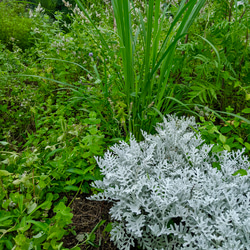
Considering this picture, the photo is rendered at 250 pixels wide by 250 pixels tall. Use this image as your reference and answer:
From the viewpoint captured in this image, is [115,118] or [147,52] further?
[115,118]

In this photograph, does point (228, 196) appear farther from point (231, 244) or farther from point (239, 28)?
point (239, 28)

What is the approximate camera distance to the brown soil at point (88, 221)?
114 cm

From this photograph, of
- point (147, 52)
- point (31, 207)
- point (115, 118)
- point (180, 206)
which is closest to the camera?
point (180, 206)

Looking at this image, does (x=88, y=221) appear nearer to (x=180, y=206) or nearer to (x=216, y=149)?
(x=180, y=206)

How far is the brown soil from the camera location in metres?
1.14

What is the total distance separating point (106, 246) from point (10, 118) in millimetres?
1725

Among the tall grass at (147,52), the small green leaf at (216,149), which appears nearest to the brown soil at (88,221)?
the tall grass at (147,52)

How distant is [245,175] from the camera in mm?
1131

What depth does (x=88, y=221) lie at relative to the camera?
4.09ft

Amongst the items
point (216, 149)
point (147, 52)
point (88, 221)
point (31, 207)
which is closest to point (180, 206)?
point (216, 149)

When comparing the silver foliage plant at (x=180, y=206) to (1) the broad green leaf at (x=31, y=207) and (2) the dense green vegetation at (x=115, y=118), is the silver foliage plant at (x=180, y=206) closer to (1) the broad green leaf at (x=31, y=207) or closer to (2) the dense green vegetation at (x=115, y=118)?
(2) the dense green vegetation at (x=115, y=118)

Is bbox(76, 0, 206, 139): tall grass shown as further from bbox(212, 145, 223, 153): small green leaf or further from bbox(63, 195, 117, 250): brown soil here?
bbox(63, 195, 117, 250): brown soil

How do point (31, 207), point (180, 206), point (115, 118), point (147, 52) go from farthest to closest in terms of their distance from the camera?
point (115, 118) → point (147, 52) → point (31, 207) → point (180, 206)

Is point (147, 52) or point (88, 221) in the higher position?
point (147, 52)
